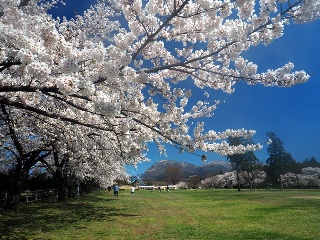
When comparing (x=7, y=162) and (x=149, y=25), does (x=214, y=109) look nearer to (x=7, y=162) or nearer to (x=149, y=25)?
(x=149, y=25)

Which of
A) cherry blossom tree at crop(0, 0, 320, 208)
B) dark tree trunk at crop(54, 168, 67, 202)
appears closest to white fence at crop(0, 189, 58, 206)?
dark tree trunk at crop(54, 168, 67, 202)

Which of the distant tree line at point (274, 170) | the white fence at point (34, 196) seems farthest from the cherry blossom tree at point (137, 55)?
the distant tree line at point (274, 170)

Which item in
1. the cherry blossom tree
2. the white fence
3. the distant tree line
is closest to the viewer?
the cherry blossom tree

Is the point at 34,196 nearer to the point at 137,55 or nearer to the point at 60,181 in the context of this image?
the point at 60,181

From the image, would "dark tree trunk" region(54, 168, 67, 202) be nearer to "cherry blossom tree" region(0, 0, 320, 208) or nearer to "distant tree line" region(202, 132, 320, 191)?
"cherry blossom tree" region(0, 0, 320, 208)

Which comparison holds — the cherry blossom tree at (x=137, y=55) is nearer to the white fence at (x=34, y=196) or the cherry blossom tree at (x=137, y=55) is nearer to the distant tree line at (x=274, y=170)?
the white fence at (x=34, y=196)

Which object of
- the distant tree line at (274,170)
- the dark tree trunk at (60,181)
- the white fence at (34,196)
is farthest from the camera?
the distant tree line at (274,170)

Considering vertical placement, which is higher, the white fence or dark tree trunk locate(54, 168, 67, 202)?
dark tree trunk locate(54, 168, 67, 202)

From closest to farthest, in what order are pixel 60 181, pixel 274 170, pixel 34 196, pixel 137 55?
pixel 137 55, pixel 60 181, pixel 34 196, pixel 274 170

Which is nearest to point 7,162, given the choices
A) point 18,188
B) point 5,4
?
point 18,188

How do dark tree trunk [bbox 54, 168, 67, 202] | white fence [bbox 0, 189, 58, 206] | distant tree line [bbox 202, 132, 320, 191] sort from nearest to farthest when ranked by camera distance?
white fence [bbox 0, 189, 58, 206] < dark tree trunk [bbox 54, 168, 67, 202] < distant tree line [bbox 202, 132, 320, 191]

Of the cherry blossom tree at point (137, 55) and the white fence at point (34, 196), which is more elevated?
the cherry blossom tree at point (137, 55)

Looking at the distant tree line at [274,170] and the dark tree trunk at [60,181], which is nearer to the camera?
the dark tree trunk at [60,181]

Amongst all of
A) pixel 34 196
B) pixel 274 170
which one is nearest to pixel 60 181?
pixel 34 196
